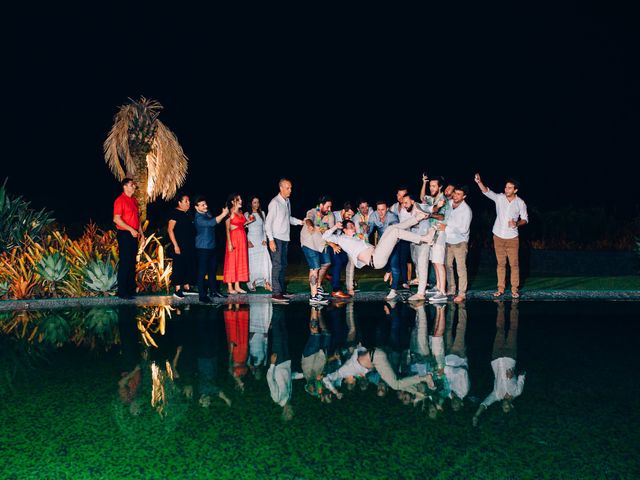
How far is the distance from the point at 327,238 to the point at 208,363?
4.48 meters

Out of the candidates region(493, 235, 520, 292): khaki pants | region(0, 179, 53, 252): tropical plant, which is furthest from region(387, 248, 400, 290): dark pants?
region(0, 179, 53, 252): tropical plant

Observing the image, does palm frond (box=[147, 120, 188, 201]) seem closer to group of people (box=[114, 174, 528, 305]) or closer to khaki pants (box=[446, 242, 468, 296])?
group of people (box=[114, 174, 528, 305])

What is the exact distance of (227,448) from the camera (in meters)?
4.75

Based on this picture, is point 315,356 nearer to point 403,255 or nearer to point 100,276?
point 403,255

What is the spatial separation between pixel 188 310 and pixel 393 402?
256 inches

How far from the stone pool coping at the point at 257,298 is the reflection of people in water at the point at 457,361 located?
2629mm

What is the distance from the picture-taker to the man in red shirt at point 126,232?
40.4 feet

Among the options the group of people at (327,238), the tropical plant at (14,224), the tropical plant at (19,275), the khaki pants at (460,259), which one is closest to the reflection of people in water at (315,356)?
the group of people at (327,238)

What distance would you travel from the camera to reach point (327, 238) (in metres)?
11.5

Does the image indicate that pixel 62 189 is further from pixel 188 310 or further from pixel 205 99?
pixel 188 310

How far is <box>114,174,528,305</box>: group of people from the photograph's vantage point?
39.8 feet

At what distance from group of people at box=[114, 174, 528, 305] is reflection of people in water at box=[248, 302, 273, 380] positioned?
78 centimetres

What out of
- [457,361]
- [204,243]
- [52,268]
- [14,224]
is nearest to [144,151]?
[14,224]

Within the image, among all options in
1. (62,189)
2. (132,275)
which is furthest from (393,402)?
(62,189)
